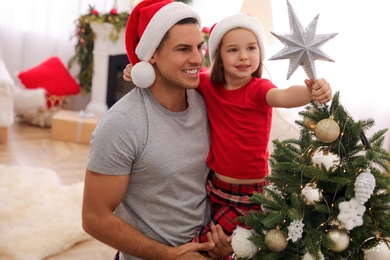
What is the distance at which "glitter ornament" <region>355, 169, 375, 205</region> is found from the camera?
50.3 inches

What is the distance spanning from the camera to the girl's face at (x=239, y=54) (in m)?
1.81

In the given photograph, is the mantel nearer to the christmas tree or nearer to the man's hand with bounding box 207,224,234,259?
the man's hand with bounding box 207,224,234,259

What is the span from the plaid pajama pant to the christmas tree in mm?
330

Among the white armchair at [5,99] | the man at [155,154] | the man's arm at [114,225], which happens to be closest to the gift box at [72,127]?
the white armchair at [5,99]

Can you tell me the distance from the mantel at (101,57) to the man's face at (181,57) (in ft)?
10.5

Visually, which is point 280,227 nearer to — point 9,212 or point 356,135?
point 356,135

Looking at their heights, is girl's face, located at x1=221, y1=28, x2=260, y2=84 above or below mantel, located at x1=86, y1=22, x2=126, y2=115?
above

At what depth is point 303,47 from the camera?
1350mm

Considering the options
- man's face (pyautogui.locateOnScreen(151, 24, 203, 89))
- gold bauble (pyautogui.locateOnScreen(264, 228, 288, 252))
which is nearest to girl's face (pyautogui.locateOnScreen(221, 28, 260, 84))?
man's face (pyautogui.locateOnScreen(151, 24, 203, 89))

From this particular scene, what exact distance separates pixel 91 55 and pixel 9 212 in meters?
2.30

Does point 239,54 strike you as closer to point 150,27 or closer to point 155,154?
point 150,27

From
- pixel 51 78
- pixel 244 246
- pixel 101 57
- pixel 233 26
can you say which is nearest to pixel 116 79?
pixel 101 57

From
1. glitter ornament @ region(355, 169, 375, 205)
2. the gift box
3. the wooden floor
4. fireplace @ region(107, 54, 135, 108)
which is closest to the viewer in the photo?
glitter ornament @ region(355, 169, 375, 205)

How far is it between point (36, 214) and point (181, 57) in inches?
77.6
